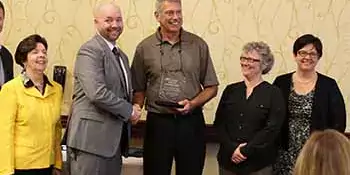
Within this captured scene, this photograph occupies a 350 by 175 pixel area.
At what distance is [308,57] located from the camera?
10.6ft

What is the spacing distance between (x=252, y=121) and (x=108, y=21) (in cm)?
89

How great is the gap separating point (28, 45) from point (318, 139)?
5.51 feet

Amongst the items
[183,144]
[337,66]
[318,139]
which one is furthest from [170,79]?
[318,139]

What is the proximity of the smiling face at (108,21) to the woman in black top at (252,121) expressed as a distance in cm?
70

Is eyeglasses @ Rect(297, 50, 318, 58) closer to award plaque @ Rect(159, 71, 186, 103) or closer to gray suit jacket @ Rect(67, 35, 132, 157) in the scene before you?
award plaque @ Rect(159, 71, 186, 103)

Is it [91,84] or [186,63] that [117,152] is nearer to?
[91,84]

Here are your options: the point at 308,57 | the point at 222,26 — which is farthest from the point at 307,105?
the point at 222,26

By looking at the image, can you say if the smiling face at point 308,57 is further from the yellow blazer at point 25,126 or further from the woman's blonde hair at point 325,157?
the woman's blonde hair at point 325,157

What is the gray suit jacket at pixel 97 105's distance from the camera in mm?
2934

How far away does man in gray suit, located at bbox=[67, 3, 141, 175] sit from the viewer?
2949mm

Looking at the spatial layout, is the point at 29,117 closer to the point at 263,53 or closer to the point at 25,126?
the point at 25,126

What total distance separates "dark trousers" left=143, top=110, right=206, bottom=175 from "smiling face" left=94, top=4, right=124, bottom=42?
0.54 m

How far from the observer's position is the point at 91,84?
9.56 ft

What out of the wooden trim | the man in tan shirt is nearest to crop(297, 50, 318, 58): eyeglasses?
the man in tan shirt
